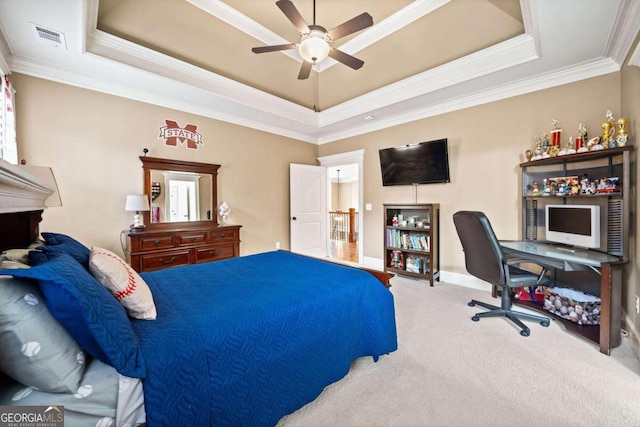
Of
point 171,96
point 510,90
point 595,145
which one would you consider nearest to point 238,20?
point 171,96

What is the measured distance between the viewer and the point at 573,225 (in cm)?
255

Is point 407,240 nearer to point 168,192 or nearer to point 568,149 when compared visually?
point 568,149

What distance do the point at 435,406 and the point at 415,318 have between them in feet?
3.88

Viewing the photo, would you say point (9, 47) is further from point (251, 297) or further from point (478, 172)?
point (478, 172)

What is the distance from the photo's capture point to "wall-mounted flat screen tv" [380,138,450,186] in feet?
12.3

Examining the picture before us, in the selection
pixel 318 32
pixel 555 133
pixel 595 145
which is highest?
pixel 318 32

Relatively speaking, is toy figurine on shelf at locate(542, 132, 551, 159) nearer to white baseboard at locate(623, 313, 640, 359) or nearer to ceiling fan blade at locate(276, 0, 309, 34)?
white baseboard at locate(623, 313, 640, 359)

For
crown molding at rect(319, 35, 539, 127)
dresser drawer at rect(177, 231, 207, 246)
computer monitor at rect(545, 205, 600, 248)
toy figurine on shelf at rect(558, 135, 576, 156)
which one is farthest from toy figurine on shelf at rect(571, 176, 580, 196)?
dresser drawer at rect(177, 231, 207, 246)

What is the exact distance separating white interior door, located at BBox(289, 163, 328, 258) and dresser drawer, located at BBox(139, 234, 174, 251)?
221 cm

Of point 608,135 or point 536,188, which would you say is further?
point 536,188

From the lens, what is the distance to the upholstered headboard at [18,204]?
100cm

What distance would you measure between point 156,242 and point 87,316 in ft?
8.59

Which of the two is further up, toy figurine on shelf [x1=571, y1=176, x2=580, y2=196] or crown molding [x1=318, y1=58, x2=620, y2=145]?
crown molding [x1=318, y1=58, x2=620, y2=145]

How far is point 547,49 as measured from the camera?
2492 mm
